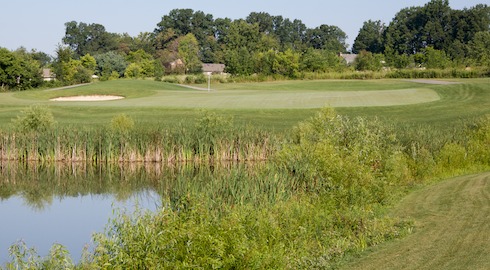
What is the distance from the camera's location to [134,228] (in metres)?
11.3

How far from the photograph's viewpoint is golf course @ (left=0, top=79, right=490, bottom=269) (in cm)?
1131

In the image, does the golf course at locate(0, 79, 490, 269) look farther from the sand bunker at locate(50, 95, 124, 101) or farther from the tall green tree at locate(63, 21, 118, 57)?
the tall green tree at locate(63, 21, 118, 57)

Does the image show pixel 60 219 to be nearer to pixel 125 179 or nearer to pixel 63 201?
pixel 63 201

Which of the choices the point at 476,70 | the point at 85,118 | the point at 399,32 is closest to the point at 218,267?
the point at 85,118

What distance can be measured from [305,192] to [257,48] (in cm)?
10450

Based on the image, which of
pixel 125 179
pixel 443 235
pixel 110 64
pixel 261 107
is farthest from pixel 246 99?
pixel 110 64

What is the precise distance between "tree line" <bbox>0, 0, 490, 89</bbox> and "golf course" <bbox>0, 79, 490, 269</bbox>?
5154 cm

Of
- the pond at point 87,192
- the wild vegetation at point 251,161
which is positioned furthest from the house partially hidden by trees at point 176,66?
the pond at point 87,192

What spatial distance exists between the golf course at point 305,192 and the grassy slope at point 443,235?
36mm

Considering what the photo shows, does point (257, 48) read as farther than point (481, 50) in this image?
Yes

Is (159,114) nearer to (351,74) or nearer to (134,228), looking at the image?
(134,228)

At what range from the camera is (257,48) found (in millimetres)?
122438

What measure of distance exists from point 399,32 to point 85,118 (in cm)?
11427

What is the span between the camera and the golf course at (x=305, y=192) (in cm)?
1131
